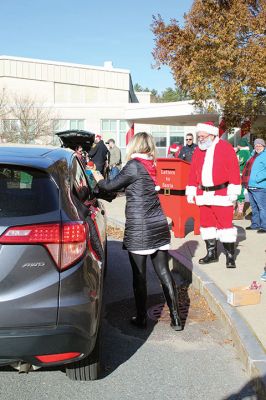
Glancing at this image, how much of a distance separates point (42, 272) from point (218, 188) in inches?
155

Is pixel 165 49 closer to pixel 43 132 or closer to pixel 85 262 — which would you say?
pixel 85 262

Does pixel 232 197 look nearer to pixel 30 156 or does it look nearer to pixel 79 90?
pixel 30 156

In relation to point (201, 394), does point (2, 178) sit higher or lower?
higher

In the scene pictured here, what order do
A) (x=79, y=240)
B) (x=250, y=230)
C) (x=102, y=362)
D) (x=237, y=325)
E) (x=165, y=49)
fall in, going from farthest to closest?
(x=165, y=49) < (x=250, y=230) < (x=237, y=325) < (x=102, y=362) < (x=79, y=240)

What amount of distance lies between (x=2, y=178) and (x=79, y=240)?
24.9 inches

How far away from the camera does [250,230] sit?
9.31m

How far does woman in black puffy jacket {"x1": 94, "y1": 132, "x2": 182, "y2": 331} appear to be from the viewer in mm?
4383

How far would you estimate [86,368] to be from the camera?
3385 mm

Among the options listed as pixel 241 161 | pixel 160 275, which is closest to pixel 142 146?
pixel 160 275

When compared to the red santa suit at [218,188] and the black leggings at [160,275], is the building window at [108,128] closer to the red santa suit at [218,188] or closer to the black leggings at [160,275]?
the red santa suit at [218,188]

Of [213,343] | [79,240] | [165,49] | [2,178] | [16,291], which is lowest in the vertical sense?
[213,343]

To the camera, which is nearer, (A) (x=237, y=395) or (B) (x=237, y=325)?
(A) (x=237, y=395)

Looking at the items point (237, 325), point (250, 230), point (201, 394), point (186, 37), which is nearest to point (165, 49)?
point (186, 37)

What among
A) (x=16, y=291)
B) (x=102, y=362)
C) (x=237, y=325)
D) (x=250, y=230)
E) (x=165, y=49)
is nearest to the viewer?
(x=16, y=291)
